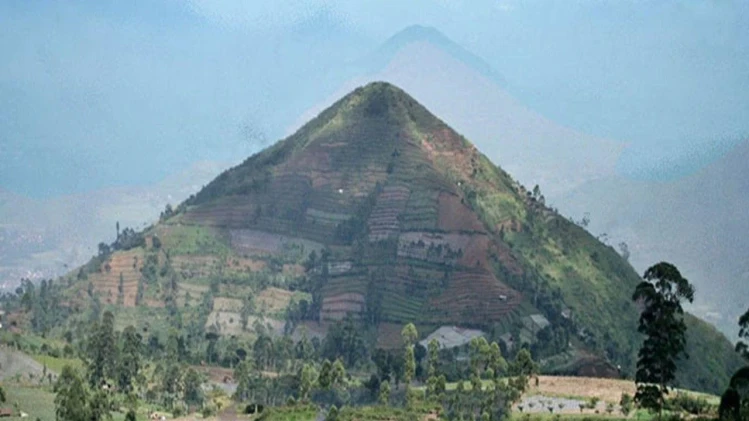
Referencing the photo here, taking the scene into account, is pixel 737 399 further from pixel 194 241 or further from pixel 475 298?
pixel 194 241

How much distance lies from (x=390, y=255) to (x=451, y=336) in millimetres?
18220

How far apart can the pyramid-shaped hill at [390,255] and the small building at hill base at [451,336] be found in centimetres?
126

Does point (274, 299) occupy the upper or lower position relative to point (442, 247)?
lower

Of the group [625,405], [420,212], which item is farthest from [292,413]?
[420,212]

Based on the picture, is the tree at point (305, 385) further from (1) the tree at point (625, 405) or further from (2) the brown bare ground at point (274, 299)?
(2) the brown bare ground at point (274, 299)

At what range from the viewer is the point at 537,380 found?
82.1 m

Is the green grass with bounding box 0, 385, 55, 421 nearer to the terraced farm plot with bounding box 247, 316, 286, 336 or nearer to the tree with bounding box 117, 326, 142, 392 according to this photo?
the tree with bounding box 117, 326, 142, 392

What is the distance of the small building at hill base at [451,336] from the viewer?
376 feet

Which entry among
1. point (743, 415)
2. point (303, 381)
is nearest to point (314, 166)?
point (303, 381)

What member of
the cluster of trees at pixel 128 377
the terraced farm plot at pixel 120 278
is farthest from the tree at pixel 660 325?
the terraced farm plot at pixel 120 278

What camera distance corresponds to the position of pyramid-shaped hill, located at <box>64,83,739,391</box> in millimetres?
122938

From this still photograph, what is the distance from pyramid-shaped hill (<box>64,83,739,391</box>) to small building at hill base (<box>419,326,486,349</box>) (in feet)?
4.12

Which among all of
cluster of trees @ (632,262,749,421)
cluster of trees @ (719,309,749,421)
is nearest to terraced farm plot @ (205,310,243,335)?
cluster of trees @ (632,262,749,421)

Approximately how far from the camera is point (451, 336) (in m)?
117
